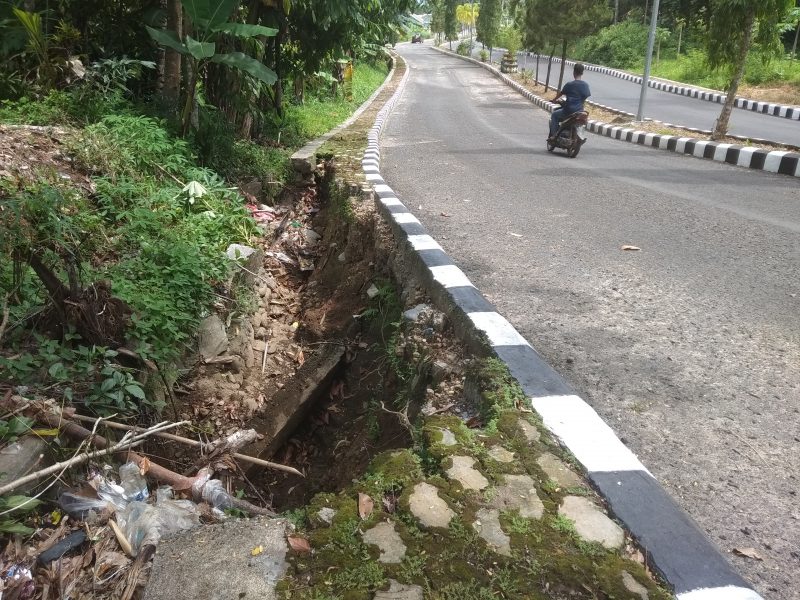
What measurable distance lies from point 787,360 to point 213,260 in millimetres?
3688

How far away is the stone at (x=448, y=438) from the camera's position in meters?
2.22

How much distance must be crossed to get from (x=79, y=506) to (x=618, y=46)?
37.2 meters

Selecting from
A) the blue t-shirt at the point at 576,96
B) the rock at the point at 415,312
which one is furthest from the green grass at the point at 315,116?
the rock at the point at 415,312

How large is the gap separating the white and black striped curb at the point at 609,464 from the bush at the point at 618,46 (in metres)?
33.2

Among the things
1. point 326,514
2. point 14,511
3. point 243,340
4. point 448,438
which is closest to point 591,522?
point 448,438

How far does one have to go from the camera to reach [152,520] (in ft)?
7.43

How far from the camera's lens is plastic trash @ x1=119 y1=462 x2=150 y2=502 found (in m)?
2.53

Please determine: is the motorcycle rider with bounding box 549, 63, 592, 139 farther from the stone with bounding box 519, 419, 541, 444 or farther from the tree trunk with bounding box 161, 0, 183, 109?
the stone with bounding box 519, 419, 541, 444

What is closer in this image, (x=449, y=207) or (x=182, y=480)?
(x=182, y=480)

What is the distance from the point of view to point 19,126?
201 inches

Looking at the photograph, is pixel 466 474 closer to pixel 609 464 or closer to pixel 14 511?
pixel 609 464

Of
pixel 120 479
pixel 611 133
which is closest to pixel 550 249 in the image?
pixel 120 479

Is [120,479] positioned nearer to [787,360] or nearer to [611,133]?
[787,360]

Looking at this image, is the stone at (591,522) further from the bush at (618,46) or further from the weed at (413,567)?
the bush at (618,46)
